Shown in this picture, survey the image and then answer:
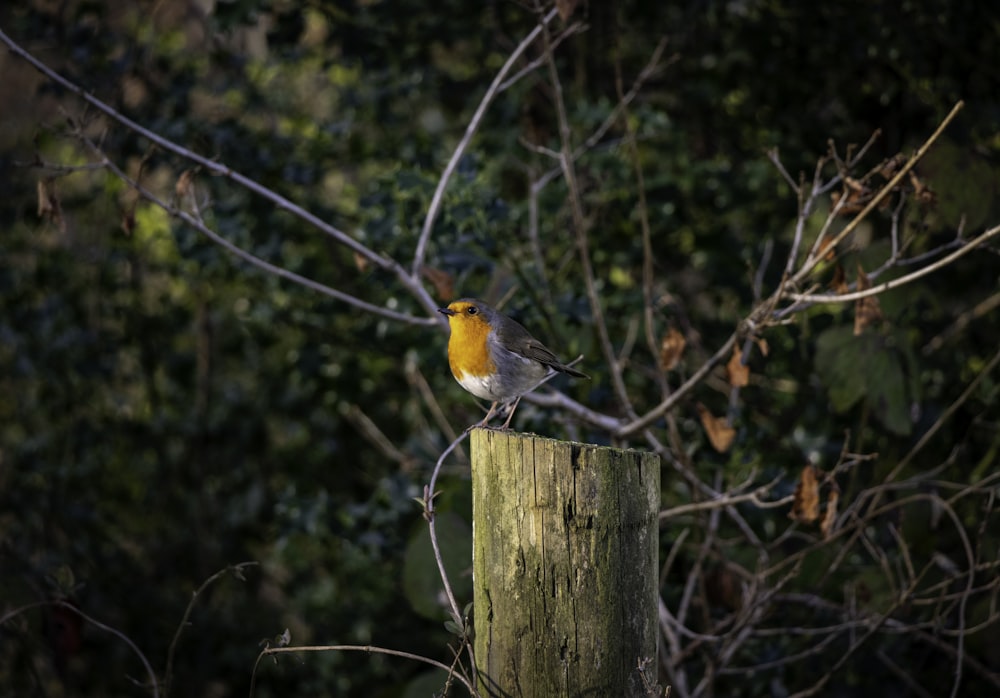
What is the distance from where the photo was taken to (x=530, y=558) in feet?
7.00

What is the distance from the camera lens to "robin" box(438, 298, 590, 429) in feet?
10.1

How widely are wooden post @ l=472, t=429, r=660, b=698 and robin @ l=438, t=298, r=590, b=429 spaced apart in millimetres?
867

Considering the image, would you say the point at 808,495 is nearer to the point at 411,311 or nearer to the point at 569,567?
the point at 569,567

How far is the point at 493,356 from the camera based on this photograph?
121 inches

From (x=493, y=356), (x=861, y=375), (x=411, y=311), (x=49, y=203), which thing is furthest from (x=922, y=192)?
(x=49, y=203)

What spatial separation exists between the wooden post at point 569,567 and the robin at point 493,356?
87 cm

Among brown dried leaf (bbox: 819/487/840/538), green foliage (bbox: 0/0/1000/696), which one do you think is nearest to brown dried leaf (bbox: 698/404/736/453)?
green foliage (bbox: 0/0/1000/696)

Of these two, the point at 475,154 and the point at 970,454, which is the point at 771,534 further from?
the point at 475,154

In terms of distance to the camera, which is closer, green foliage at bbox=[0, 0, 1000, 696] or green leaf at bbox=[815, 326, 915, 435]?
green leaf at bbox=[815, 326, 915, 435]

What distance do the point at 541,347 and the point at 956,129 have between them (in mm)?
1716

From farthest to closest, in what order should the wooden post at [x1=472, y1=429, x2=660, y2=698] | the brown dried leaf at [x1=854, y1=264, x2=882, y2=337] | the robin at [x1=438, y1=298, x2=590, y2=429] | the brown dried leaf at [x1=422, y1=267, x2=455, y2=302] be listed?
the brown dried leaf at [x1=422, y1=267, x2=455, y2=302] < the robin at [x1=438, y1=298, x2=590, y2=429] < the brown dried leaf at [x1=854, y1=264, x2=882, y2=337] < the wooden post at [x1=472, y1=429, x2=660, y2=698]

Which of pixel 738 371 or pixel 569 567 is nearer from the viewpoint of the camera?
pixel 569 567

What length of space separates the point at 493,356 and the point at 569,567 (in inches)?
41.8

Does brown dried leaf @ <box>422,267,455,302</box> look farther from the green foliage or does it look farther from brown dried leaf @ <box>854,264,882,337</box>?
brown dried leaf @ <box>854,264,882,337</box>
